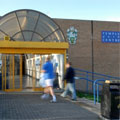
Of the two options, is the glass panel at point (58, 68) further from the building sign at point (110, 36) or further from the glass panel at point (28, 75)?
the building sign at point (110, 36)

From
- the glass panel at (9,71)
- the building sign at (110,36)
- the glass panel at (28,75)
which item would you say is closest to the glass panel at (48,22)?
the glass panel at (28,75)

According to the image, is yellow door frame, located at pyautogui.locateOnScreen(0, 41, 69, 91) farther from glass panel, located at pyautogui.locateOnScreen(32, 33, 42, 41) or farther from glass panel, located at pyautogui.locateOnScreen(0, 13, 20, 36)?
glass panel, located at pyautogui.locateOnScreen(32, 33, 42, 41)

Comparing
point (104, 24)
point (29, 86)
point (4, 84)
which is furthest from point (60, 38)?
point (104, 24)

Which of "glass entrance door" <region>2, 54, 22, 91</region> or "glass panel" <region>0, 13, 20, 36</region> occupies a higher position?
"glass panel" <region>0, 13, 20, 36</region>

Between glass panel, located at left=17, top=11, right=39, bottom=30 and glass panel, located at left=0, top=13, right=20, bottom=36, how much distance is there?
0.31m

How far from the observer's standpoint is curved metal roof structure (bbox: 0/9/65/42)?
15.0 m

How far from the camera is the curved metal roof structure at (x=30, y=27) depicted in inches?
591

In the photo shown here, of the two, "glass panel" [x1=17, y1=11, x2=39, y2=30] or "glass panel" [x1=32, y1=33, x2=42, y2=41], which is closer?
"glass panel" [x1=17, y1=11, x2=39, y2=30]

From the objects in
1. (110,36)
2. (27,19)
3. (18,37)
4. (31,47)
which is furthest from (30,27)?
(110,36)

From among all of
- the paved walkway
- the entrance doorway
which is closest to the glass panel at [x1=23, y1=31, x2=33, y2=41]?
the entrance doorway

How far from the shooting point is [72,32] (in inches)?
1083

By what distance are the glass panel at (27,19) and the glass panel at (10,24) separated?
312mm

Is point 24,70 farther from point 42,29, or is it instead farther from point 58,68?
point 42,29

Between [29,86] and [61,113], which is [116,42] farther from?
[61,113]
